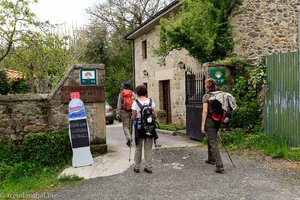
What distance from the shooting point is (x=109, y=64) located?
27266 millimetres

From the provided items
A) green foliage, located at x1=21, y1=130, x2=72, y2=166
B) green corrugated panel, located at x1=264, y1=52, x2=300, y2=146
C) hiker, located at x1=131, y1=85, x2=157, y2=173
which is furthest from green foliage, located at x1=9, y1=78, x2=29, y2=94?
green corrugated panel, located at x1=264, y1=52, x2=300, y2=146

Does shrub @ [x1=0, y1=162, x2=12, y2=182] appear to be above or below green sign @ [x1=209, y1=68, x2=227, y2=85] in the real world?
below

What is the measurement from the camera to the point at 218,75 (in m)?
9.16

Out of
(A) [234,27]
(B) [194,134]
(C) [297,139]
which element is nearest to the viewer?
(C) [297,139]

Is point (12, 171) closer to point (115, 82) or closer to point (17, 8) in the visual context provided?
point (17, 8)

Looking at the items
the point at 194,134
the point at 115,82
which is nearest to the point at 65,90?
the point at 194,134

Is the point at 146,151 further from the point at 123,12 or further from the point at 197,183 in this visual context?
the point at 123,12

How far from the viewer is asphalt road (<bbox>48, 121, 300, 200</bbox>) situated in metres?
5.14

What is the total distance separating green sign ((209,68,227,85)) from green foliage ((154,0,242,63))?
5.31ft

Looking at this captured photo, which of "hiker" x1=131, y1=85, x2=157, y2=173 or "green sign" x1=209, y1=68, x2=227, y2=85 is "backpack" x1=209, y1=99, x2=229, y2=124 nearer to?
"hiker" x1=131, y1=85, x2=157, y2=173

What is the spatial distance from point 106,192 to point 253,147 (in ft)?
13.6

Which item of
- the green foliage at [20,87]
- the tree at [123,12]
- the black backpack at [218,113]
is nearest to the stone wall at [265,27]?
the black backpack at [218,113]

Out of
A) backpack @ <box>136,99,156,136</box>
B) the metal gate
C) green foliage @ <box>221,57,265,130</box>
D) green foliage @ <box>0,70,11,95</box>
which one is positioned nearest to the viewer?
backpack @ <box>136,99,156,136</box>

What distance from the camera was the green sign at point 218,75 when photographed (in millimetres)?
9141
